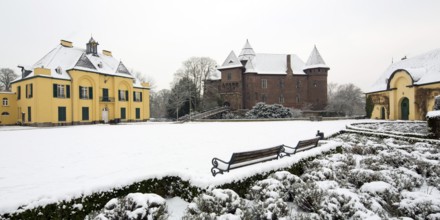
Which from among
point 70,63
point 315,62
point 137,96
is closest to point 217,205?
point 70,63

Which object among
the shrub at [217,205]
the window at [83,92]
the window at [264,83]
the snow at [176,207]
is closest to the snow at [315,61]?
the window at [264,83]

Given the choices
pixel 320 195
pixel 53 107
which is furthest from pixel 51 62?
pixel 320 195

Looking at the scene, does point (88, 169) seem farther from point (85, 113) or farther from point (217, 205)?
point (85, 113)

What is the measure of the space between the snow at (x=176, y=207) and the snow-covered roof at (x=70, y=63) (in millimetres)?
27921

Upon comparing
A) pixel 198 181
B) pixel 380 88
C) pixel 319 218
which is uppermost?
pixel 380 88

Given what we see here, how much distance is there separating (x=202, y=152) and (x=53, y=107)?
24.4 meters

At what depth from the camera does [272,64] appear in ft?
143

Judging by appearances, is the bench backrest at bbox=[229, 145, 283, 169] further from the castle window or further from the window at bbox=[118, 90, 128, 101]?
the castle window

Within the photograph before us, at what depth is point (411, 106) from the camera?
80.0 ft

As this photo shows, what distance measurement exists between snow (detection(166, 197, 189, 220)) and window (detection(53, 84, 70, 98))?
1082 inches

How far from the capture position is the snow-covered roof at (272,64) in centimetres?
4208

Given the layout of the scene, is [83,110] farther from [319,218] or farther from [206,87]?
[319,218]

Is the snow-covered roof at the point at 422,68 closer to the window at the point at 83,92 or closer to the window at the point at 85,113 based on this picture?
the window at the point at 83,92

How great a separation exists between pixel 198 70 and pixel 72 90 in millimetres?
22680
